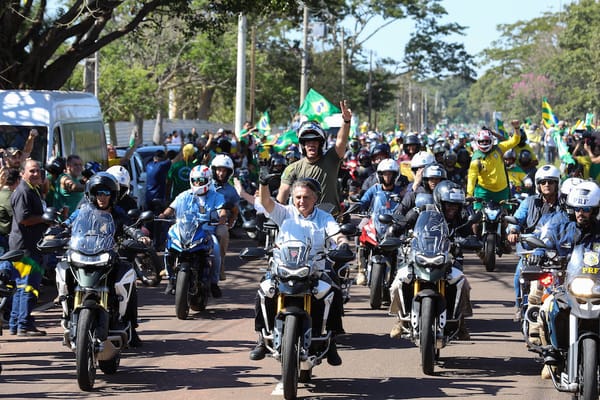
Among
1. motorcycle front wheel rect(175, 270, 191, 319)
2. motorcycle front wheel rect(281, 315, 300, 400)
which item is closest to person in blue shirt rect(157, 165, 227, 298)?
motorcycle front wheel rect(175, 270, 191, 319)

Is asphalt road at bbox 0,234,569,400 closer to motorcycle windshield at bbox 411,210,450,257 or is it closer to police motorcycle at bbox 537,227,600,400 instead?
police motorcycle at bbox 537,227,600,400

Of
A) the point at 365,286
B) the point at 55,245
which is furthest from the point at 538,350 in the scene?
the point at 365,286

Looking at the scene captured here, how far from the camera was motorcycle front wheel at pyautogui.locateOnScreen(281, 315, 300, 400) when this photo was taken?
762 cm

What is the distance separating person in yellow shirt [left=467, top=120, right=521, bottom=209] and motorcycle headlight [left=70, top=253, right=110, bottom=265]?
8.37m

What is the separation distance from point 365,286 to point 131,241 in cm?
593

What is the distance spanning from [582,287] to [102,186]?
3762mm

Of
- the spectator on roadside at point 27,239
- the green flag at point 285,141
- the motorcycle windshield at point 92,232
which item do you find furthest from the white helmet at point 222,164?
the green flag at point 285,141

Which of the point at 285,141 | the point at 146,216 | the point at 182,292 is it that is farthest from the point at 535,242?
the point at 285,141

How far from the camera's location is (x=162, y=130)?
5066 cm

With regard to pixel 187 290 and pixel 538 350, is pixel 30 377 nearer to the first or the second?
pixel 187 290

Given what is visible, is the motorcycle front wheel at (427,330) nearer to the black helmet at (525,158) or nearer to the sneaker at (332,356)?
the sneaker at (332,356)

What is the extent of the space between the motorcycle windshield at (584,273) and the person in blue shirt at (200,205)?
5.12m

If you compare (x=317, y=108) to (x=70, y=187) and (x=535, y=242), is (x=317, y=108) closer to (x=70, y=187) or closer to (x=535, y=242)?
(x=70, y=187)

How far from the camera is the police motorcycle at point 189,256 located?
37.8ft
